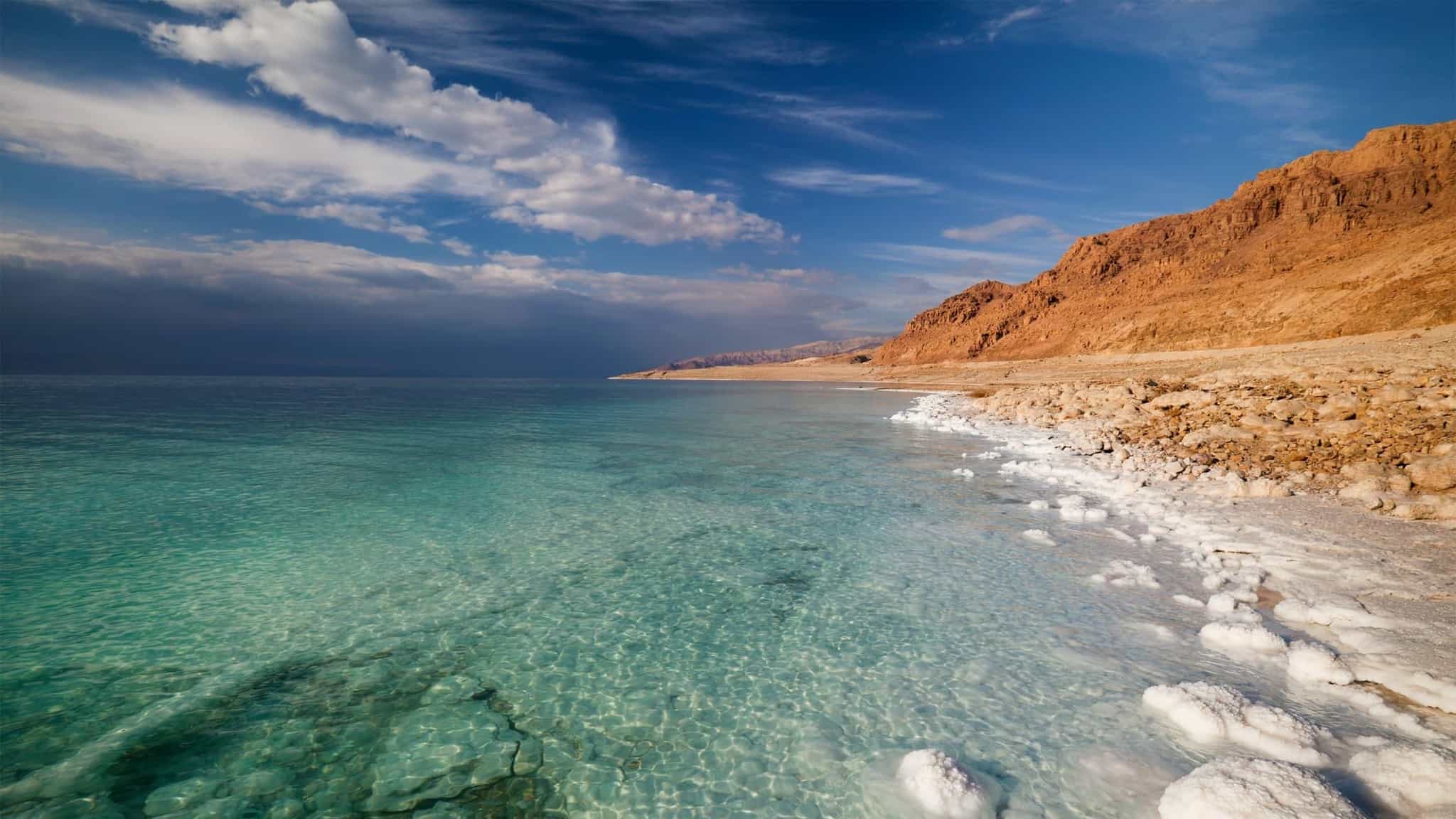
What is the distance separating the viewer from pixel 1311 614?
7.06 metres

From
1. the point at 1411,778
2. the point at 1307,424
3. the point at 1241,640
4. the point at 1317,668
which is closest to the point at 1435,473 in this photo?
the point at 1307,424

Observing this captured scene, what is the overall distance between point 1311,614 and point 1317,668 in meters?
1.59

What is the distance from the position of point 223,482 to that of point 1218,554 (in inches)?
969

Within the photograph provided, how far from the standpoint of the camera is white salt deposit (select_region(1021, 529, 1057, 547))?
35.4ft

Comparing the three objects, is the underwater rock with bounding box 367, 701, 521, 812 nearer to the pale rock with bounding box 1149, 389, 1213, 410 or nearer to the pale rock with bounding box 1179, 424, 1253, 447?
the pale rock with bounding box 1179, 424, 1253, 447

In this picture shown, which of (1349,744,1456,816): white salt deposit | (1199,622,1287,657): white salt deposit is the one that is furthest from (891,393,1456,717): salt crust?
(1349,744,1456,816): white salt deposit

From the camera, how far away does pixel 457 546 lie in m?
11.5

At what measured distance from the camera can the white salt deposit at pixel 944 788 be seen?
4.49 m

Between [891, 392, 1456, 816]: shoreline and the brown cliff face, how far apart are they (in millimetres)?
45271

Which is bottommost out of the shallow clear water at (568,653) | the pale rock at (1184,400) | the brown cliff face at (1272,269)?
the shallow clear water at (568,653)

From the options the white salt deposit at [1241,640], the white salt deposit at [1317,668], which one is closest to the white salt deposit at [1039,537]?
the white salt deposit at [1241,640]

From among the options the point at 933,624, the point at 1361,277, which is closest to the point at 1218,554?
the point at 933,624

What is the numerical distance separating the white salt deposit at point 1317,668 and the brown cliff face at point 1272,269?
50.8 meters

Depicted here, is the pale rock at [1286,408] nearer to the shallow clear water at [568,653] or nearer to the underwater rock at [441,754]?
the shallow clear water at [568,653]
